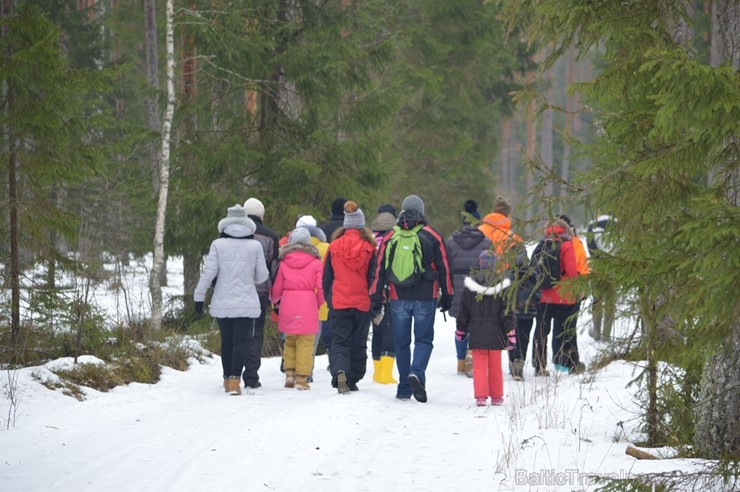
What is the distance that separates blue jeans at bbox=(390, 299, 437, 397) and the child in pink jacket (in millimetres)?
1248

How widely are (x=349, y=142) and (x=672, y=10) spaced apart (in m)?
9.57

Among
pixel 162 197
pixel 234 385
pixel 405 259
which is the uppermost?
pixel 162 197

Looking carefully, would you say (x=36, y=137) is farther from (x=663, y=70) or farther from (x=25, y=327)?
(x=663, y=70)

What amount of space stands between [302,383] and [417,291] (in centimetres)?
206

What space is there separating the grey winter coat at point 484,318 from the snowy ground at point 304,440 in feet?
2.45

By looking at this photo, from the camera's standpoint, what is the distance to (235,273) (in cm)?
985

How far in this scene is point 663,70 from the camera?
15.4 ft

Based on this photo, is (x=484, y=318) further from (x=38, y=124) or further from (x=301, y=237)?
(x=38, y=124)

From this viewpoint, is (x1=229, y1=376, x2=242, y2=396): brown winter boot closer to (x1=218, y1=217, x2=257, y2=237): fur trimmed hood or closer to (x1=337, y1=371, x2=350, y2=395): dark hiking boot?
(x1=337, y1=371, x2=350, y2=395): dark hiking boot

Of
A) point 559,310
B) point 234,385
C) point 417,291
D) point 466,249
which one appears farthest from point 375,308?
point 559,310

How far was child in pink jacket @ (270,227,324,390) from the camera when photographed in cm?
1037

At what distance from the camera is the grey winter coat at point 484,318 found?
947 centimetres

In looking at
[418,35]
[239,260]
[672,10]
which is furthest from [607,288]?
[418,35]

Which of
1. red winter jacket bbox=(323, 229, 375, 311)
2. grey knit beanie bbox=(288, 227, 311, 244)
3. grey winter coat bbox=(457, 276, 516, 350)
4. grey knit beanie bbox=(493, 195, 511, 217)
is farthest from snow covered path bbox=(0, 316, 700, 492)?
grey knit beanie bbox=(493, 195, 511, 217)
